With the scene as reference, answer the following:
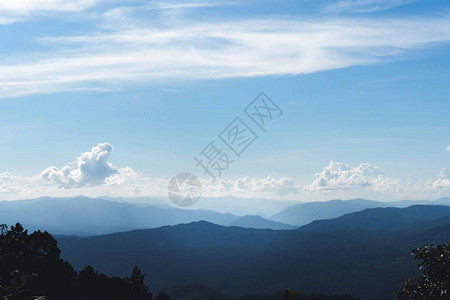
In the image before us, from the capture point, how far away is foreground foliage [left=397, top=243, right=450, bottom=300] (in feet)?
74.5

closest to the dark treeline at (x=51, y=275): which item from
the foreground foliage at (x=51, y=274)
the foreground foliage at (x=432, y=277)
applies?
the foreground foliage at (x=51, y=274)

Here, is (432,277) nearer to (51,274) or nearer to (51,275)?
(51,275)

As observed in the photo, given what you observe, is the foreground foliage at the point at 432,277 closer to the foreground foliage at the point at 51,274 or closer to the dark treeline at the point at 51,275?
the dark treeline at the point at 51,275

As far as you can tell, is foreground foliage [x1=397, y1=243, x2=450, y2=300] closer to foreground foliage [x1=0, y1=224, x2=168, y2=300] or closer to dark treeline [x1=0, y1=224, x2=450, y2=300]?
dark treeline [x1=0, y1=224, x2=450, y2=300]

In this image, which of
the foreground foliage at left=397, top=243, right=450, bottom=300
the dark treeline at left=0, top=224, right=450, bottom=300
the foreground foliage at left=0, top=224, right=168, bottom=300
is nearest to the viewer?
the foreground foliage at left=397, top=243, right=450, bottom=300

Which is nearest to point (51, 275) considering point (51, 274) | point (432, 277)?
point (51, 274)

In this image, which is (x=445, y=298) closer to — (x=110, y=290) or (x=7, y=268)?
(x=110, y=290)

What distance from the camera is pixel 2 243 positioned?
200 feet

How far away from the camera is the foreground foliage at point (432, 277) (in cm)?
2272

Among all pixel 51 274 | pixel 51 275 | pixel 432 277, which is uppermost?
pixel 432 277

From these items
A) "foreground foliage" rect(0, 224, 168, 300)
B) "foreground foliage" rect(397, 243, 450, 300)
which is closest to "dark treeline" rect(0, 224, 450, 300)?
"foreground foliage" rect(0, 224, 168, 300)

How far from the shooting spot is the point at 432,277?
24031 millimetres

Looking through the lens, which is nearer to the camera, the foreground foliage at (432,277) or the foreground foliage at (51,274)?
the foreground foliage at (432,277)

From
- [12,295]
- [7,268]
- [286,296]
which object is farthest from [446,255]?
[7,268]
